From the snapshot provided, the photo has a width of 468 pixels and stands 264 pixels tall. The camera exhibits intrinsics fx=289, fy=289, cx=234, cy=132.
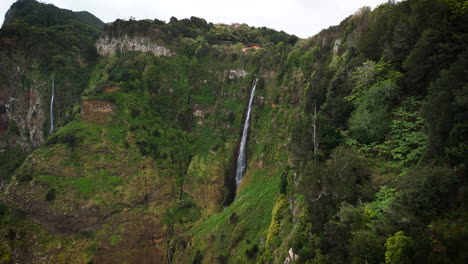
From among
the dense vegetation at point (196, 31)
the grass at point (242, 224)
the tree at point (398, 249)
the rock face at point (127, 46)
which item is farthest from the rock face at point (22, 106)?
the tree at point (398, 249)

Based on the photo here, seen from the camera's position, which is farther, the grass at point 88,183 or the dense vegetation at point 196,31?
the dense vegetation at point 196,31

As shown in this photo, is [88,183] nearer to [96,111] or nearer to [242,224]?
[96,111]

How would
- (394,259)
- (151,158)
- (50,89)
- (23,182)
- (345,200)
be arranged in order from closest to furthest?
(394,259), (345,200), (23,182), (151,158), (50,89)

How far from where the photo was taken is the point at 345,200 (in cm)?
1548

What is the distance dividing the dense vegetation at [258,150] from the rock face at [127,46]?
6.55 ft

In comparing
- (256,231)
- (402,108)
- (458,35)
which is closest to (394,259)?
(402,108)

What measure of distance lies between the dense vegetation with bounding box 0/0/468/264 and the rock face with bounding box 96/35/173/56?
1997 mm

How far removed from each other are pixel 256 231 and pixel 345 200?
71.7ft

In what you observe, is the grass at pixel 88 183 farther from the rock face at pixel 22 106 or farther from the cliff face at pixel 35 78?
the rock face at pixel 22 106

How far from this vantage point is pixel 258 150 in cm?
4975

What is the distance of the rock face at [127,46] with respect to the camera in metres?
72.9

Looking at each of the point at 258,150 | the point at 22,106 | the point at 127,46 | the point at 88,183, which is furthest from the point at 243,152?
the point at 22,106

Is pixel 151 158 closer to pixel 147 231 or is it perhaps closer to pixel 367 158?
pixel 147 231

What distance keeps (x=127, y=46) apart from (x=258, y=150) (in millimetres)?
50444
